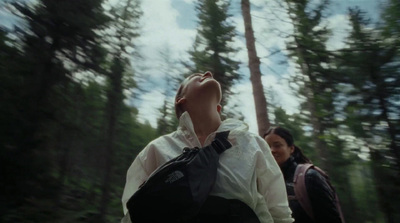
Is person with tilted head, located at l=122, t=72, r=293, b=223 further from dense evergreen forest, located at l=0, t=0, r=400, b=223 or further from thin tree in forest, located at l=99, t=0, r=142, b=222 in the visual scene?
thin tree in forest, located at l=99, t=0, r=142, b=222

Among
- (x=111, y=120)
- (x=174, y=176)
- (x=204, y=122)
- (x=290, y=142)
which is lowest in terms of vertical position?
(x=111, y=120)

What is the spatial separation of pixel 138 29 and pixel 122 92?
7.30 meters

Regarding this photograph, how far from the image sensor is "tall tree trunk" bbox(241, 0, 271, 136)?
5.68 meters

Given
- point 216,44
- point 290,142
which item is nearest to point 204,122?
point 290,142

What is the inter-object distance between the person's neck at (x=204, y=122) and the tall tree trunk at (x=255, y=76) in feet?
11.5

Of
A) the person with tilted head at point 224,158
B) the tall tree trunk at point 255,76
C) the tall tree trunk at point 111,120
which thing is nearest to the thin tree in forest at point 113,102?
the tall tree trunk at point 111,120

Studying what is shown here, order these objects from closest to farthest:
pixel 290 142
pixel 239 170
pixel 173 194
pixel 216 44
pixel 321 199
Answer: pixel 173 194, pixel 239 170, pixel 321 199, pixel 290 142, pixel 216 44

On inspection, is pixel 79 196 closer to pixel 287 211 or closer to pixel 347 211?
pixel 287 211

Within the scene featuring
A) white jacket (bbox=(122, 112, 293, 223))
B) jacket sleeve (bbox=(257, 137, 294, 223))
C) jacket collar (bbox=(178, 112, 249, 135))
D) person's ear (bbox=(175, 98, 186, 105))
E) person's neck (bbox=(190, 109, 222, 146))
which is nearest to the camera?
white jacket (bbox=(122, 112, 293, 223))

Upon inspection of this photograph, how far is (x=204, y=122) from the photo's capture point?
2127 millimetres

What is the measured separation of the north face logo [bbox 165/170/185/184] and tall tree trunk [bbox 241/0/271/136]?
4.13 m

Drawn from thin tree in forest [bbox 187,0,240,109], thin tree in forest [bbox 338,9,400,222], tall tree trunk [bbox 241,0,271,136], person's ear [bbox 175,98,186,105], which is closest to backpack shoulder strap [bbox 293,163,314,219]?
person's ear [bbox 175,98,186,105]

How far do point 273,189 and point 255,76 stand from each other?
4840 millimetres

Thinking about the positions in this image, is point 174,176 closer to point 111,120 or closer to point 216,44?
point 111,120
